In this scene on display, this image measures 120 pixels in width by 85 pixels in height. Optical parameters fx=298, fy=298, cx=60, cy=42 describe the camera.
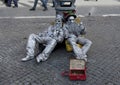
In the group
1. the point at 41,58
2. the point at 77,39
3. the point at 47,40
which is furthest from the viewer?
the point at 77,39

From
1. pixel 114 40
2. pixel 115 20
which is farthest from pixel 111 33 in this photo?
pixel 115 20

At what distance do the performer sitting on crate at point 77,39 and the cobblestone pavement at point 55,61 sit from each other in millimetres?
290

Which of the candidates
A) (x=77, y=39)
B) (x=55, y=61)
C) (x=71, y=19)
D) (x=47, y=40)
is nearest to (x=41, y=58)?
(x=55, y=61)

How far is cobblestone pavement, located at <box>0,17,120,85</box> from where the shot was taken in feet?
20.5

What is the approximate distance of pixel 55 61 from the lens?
287 inches

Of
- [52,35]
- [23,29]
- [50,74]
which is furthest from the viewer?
[23,29]

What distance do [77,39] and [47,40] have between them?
2.59ft

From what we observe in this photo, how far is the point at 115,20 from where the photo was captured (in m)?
11.6

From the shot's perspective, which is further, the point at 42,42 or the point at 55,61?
the point at 42,42

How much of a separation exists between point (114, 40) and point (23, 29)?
326 cm

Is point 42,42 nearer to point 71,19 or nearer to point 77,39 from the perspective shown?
point 77,39

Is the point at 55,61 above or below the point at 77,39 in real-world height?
below

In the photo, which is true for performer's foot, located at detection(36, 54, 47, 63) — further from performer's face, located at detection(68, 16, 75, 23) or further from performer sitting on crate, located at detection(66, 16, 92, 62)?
performer's face, located at detection(68, 16, 75, 23)

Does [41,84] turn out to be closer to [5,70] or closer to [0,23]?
[5,70]
